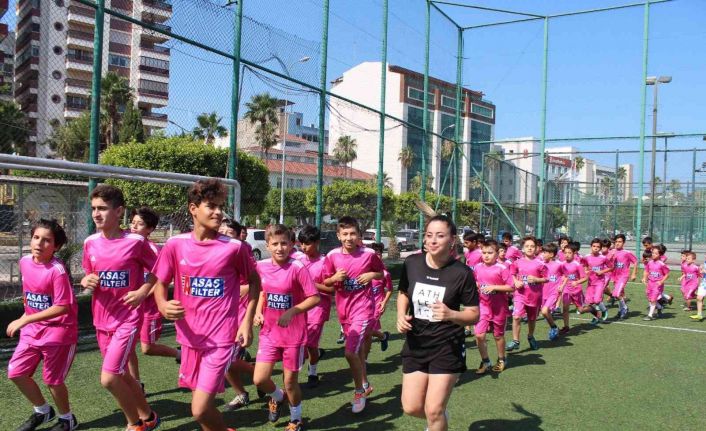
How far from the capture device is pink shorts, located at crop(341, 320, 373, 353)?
17.6 feet

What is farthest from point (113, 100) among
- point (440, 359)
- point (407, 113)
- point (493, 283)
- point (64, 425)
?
point (440, 359)

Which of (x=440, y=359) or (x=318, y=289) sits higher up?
(x=318, y=289)

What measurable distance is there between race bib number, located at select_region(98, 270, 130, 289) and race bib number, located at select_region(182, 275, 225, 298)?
3.18ft

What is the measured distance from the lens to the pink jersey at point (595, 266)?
11180 mm

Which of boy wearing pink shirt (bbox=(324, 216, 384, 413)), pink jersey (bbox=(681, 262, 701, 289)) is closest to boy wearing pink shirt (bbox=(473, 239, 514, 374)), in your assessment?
boy wearing pink shirt (bbox=(324, 216, 384, 413))

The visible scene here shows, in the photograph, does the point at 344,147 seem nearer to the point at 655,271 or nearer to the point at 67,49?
the point at 67,49

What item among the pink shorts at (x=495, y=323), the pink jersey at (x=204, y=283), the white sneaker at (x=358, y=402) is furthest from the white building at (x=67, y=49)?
the pink shorts at (x=495, y=323)

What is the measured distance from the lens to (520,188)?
24.5 metres

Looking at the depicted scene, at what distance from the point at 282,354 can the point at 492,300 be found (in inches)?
132

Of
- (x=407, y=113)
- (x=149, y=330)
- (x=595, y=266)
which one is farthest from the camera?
(x=407, y=113)

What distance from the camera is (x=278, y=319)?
4.48 meters

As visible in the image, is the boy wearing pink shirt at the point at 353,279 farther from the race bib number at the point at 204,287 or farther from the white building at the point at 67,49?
the white building at the point at 67,49

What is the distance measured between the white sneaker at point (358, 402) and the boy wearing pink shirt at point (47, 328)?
2362 mm

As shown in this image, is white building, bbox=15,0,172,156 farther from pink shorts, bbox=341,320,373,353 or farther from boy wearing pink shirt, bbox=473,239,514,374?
boy wearing pink shirt, bbox=473,239,514,374
